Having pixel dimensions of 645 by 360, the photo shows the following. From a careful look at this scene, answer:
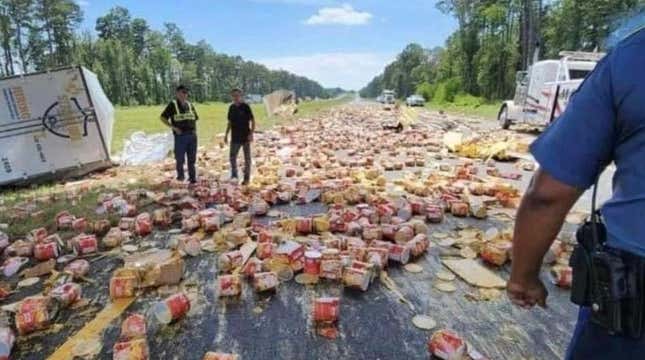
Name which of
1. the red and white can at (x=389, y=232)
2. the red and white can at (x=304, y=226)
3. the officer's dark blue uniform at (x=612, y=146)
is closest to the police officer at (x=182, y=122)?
the red and white can at (x=304, y=226)

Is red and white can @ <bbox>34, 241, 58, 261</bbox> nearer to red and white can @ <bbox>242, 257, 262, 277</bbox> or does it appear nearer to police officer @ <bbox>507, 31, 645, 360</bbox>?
red and white can @ <bbox>242, 257, 262, 277</bbox>

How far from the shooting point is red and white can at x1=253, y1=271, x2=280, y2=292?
11.5 feet

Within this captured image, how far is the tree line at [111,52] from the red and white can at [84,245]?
52326mm

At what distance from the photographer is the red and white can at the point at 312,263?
12.3 feet

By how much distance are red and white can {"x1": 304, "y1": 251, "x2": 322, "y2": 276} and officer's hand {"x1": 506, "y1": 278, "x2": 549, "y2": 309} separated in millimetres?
2317

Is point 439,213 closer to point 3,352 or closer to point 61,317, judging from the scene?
point 61,317

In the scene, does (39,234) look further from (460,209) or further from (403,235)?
(460,209)

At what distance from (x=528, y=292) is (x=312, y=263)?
2393 mm

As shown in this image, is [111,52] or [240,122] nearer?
[240,122]

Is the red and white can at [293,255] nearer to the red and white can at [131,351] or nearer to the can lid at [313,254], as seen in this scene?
the can lid at [313,254]

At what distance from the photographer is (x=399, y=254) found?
159 inches

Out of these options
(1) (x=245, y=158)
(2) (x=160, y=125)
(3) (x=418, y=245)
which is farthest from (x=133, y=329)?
(2) (x=160, y=125)

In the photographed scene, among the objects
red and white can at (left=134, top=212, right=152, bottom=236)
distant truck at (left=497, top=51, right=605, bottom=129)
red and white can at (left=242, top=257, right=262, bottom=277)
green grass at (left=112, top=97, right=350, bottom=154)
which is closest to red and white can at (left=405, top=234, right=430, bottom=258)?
red and white can at (left=242, top=257, right=262, bottom=277)

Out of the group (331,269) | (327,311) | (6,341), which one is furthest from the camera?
(331,269)
